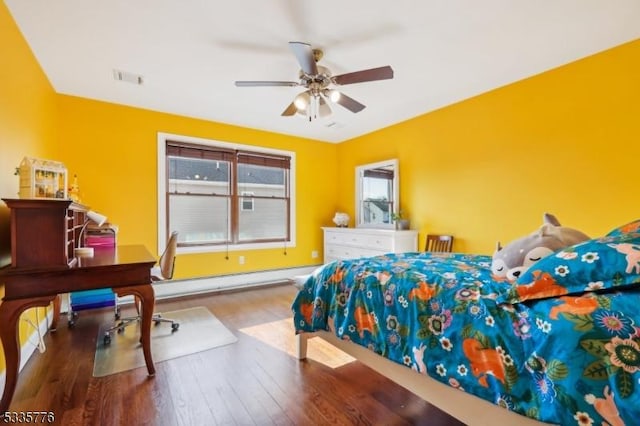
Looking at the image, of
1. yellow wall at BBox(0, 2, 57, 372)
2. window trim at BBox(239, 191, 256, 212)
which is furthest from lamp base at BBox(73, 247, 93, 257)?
window trim at BBox(239, 191, 256, 212)

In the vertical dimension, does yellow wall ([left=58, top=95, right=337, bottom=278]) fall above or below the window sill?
above

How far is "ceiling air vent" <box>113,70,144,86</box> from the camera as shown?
9.50ft

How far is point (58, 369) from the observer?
6.98 ft

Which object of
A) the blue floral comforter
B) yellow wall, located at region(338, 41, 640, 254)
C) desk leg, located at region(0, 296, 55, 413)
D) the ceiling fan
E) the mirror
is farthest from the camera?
the mirror

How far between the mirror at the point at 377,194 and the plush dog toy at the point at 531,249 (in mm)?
2805

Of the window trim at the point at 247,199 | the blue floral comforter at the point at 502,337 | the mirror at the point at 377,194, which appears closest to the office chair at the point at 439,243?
the mirror at the point at 377,194

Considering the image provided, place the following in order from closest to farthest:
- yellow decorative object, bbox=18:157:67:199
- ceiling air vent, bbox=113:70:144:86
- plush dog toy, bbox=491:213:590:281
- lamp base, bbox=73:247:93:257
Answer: plush dog toy, bbox=491:213:590:281 → yellow decorative object, bbox=18:157:67:199 → lamp base, bbox=73:247:93:257 → ceiling air vent, bbox=113:70:144:86

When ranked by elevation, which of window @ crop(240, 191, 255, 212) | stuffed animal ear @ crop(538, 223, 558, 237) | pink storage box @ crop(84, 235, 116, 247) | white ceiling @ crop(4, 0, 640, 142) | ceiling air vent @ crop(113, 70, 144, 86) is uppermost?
white ceiling @ crop(4, 0, 640, 142)

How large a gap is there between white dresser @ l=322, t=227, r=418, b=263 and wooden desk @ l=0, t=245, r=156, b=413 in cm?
296

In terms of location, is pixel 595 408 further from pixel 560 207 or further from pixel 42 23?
pixel 42 23

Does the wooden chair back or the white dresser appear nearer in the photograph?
the wooden chair back

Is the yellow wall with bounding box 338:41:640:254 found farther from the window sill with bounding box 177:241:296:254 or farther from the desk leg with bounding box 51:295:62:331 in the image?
the desk leg with bounding box 51:295:62:331

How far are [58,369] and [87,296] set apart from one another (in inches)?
58.7

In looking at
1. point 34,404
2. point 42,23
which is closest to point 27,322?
point 34,404
